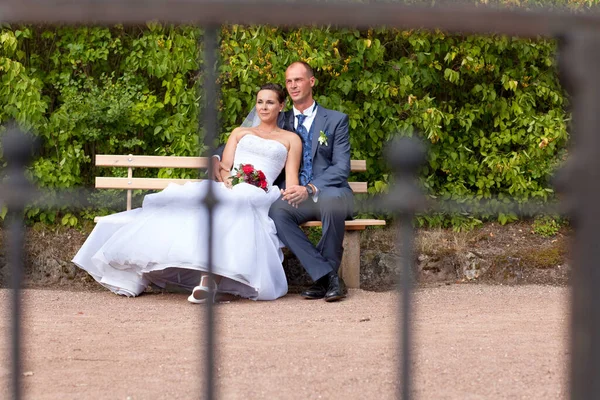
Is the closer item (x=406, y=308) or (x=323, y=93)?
(x=406, y=308)

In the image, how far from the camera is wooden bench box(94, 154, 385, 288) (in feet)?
19.7

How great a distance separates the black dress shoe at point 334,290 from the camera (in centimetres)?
A: 534

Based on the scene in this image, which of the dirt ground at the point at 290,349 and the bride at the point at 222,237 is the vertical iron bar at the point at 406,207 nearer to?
the dirt ground at the point at 290,349

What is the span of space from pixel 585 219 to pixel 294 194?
446 cm

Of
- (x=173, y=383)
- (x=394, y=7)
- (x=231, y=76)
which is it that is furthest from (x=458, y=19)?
(x=231, y=76)

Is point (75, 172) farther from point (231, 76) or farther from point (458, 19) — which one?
point (458, 19)

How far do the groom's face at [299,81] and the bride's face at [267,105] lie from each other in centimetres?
13

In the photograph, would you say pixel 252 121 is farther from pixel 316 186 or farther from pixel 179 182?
pixel 316 186

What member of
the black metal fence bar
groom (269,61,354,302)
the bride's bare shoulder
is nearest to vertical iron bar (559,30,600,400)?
the black metal fence bar

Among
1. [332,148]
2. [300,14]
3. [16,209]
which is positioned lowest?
[332,148]

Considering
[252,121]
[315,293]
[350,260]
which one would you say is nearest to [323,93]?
[252,121]

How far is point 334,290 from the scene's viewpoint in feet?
17.6

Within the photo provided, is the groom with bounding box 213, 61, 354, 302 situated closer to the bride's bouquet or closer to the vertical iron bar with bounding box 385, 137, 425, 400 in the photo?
the bride's bouquet

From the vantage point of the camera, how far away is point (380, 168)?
726cm
